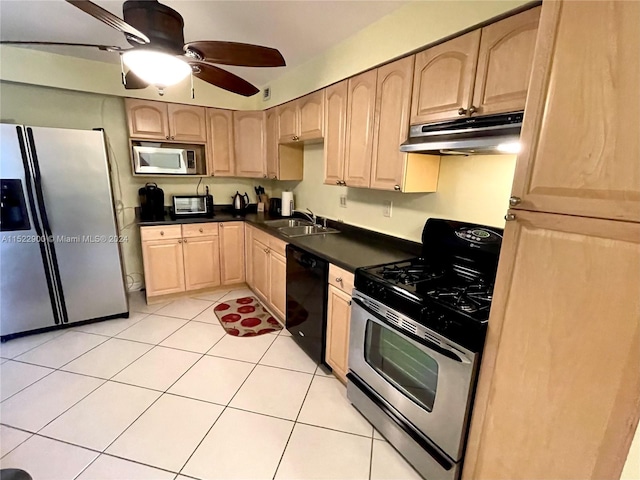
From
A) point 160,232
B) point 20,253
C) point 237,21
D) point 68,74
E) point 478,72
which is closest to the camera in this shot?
point 478,72

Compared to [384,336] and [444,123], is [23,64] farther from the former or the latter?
[384,336]

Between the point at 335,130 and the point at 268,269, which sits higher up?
the point at 335,130

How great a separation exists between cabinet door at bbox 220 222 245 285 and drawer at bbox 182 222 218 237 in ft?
0.30

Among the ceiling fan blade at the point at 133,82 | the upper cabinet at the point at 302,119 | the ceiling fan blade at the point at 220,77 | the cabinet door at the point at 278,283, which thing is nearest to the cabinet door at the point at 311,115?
the upper cabinet at the point at 302,119

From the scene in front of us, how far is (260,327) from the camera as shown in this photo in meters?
2.83

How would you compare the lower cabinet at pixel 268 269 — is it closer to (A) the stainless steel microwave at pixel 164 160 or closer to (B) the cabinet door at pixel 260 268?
(B) the cabinet door at pixel 260 268

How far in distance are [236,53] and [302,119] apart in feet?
4.40

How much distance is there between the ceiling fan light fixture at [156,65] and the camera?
1.38 metres

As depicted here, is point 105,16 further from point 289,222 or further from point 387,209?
point 289,222

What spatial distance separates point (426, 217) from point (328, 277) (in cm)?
80

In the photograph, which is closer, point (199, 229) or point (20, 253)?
point (20, 253)

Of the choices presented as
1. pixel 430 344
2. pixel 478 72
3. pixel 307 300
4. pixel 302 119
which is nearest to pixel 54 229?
pixel 307 300

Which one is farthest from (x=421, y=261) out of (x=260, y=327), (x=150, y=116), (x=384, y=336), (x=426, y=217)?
(x=150, y=116)

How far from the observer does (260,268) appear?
320 centimetres
